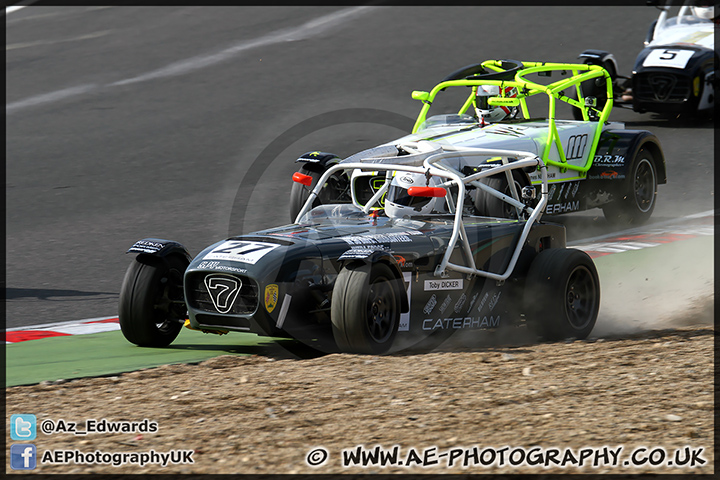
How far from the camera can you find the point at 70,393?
257 inches

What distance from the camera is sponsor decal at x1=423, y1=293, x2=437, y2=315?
7613 mm

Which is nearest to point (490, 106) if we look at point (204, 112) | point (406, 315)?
point (406, 315)

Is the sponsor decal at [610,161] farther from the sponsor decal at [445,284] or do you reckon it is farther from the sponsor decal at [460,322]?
the sponsor decal at [445,284]

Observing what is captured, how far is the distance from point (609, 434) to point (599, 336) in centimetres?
305

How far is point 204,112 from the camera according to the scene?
19.9 m

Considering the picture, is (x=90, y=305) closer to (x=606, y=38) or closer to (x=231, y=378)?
(x=231, y=378)

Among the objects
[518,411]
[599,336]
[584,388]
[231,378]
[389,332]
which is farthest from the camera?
[599,336]

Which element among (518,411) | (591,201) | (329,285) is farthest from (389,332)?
(591,201)


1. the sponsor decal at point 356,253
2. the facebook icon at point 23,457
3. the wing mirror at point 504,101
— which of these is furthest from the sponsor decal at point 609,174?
the facebook icon at point 23,457

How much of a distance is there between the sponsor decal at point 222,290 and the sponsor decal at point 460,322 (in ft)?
4.82

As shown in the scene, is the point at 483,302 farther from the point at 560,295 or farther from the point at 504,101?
the point at 504,101

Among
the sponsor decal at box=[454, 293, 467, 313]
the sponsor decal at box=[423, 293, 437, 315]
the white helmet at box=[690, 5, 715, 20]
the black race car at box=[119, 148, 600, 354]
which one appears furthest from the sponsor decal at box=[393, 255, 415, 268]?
the white helmet at box=[690, 5, 715, 20]

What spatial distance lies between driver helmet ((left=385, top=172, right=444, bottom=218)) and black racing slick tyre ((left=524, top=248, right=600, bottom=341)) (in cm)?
106
